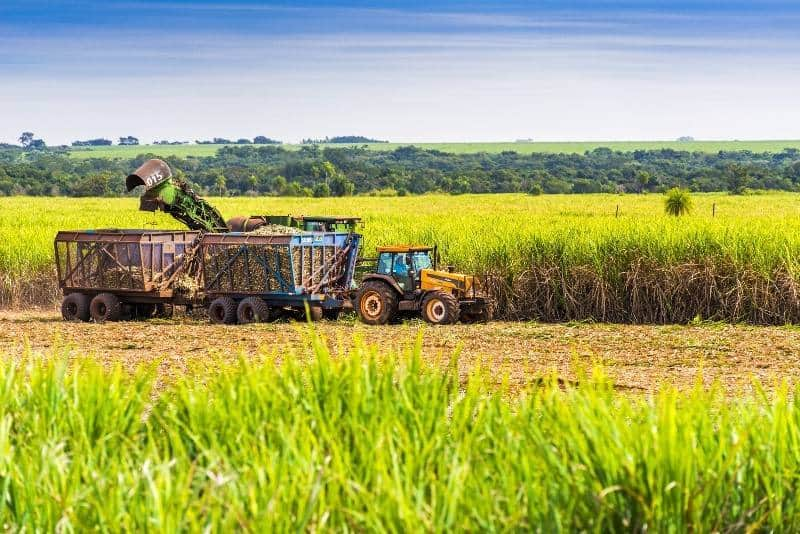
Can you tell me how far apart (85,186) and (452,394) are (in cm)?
8611

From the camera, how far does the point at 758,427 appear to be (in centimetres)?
554

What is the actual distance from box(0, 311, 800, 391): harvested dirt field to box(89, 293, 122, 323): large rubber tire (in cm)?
35

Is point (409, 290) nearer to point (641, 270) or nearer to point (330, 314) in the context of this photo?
point (330, 314)

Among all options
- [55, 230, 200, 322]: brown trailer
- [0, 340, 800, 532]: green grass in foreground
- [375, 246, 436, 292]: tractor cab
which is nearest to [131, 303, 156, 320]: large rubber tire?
[55, 230, 200, 322]: brown trailer

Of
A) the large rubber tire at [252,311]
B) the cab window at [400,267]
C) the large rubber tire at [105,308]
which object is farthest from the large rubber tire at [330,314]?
the large rubber tire at [105,308]

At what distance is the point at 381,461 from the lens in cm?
470

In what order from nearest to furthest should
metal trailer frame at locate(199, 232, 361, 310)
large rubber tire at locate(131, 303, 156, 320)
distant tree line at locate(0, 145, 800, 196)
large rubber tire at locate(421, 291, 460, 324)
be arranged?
large rubber tire at locate(421, 291, 460, 324) < metal trailer frame at locate(199, 232, 361, 310) < large rubber tire at locate(131, 303, 156, 320) < distant tree line at locate(0, 145, 800, 196)

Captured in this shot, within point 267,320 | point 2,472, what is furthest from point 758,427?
point 267,320

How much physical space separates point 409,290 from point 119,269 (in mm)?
5272

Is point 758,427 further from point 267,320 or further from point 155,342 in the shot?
point 267,320

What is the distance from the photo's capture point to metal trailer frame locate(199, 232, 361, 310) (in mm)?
20406

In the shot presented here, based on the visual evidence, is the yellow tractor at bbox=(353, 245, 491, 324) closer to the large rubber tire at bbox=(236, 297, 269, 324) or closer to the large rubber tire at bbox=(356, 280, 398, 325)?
the large rubber tire at bbox=(356, 280, 398, 325)

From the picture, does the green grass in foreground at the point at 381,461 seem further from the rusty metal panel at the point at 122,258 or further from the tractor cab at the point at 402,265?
the rusty metal panel at the point at 122,258

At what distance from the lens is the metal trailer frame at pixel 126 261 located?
21078 millimetres
